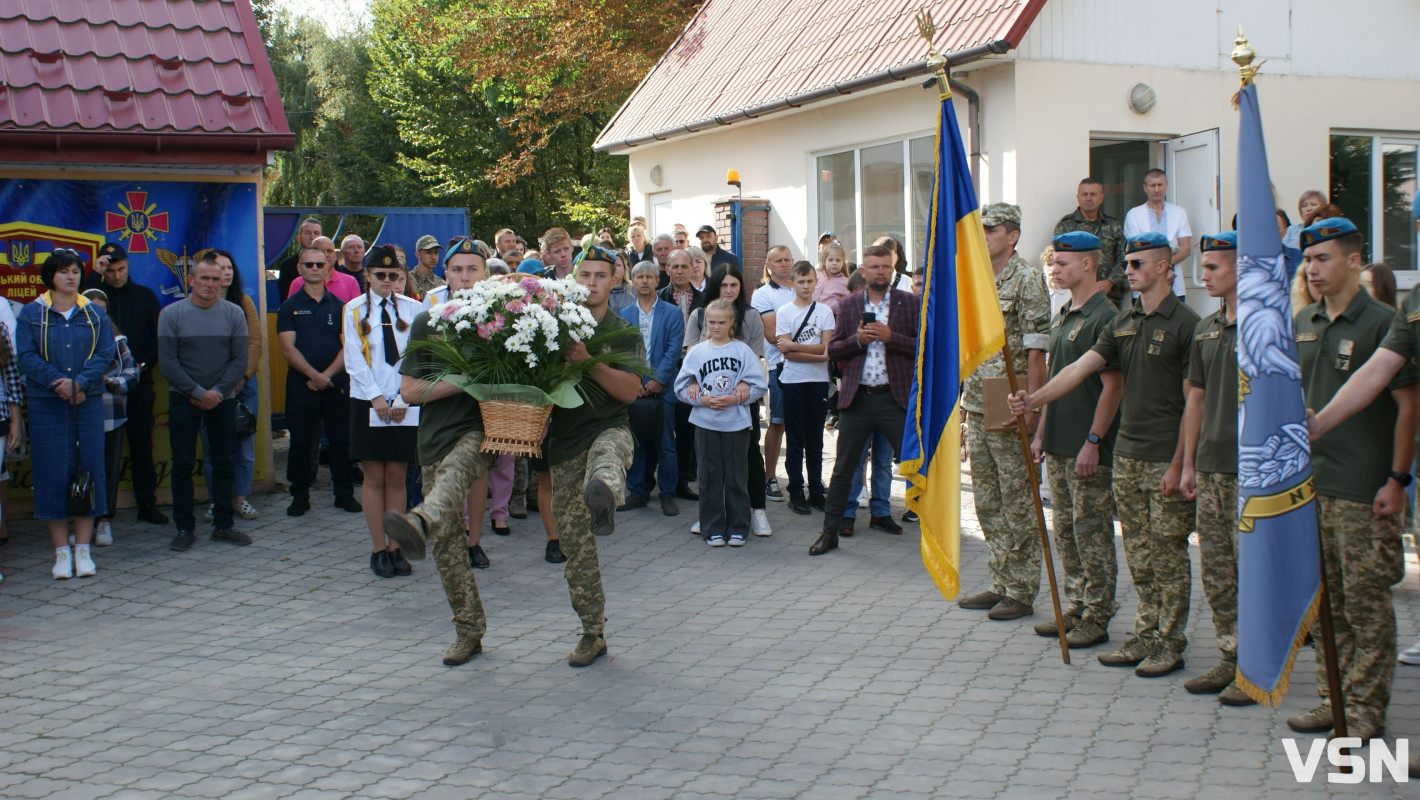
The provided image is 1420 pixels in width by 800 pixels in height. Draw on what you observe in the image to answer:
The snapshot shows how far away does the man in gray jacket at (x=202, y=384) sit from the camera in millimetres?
8688

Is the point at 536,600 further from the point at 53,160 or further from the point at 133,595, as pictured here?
the point at 53,160

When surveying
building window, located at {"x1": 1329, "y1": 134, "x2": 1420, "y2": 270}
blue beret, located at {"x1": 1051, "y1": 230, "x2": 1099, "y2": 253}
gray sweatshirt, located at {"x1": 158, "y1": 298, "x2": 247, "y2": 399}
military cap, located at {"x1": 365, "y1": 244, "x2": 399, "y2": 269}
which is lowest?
gray sweatshirt, located at {"x1": 158, "y1": 298, "x2": 247, "y2": 399}

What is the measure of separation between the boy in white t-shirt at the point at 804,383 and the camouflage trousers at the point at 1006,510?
2.53 meters

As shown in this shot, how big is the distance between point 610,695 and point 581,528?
0.89 meters

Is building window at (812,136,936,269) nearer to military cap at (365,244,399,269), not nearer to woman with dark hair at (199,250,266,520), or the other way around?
military cap at (365,244,399,269)

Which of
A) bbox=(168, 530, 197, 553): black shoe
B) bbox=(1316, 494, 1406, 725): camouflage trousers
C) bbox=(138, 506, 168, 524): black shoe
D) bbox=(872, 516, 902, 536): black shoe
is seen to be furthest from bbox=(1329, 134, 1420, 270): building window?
bbox=(138, 506, 168, 524): black shoe

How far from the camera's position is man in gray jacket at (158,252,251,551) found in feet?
28.5

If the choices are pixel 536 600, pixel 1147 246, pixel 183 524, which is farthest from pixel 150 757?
pixel 1147 246

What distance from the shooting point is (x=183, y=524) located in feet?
28.3

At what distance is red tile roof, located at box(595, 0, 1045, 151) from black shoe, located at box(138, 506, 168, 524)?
7.92 meters

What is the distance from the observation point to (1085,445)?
580 centimetres

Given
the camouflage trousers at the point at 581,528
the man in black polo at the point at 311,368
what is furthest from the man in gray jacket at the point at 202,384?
the camouflage trousers at the point at 581,528

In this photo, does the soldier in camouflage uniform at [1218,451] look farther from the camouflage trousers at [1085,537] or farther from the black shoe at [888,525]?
the black shoe at [888,525]

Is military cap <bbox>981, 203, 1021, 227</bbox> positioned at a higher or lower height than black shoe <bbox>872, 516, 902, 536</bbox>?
higher
